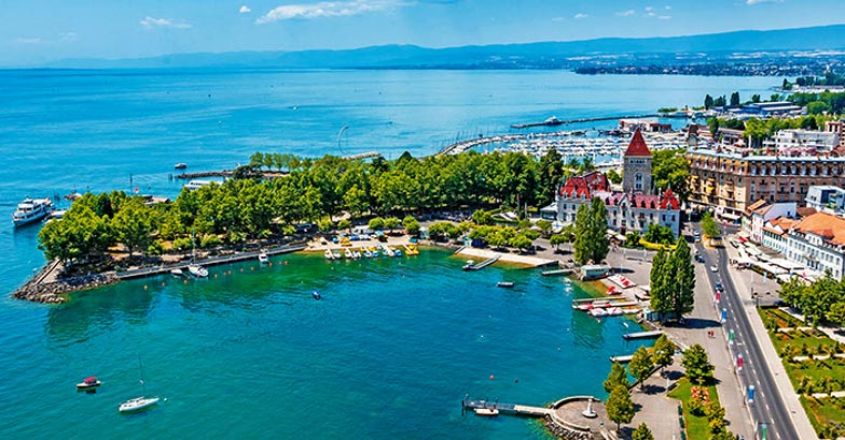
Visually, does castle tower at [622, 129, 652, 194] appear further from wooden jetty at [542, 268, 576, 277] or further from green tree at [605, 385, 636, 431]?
green tree at [605, 385, 636, 431]

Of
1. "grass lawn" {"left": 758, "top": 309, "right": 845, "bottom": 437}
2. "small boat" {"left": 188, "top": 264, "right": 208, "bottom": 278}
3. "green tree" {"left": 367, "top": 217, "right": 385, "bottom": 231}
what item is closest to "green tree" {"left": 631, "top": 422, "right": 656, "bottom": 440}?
"grass lawn" {"left": 758, "top": 309, "right": 845, "bottom": 437}

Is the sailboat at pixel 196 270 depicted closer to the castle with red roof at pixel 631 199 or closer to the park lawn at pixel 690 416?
the castle with red roof at pixel 631 199

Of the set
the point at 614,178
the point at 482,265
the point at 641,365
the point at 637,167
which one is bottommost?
the point at 482,265

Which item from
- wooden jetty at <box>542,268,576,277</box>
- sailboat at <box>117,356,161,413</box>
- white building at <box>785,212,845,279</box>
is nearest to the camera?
sailboat at <box>117,356,161,413</box>

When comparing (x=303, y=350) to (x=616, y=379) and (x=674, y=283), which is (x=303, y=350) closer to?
(x=616, y=379)

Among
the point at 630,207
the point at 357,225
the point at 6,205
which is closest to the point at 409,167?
the point at 357,225

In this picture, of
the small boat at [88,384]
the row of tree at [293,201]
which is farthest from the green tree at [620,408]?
the row of tree at [293,201]

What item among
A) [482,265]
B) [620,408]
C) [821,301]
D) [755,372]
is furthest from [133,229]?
[821,301]
